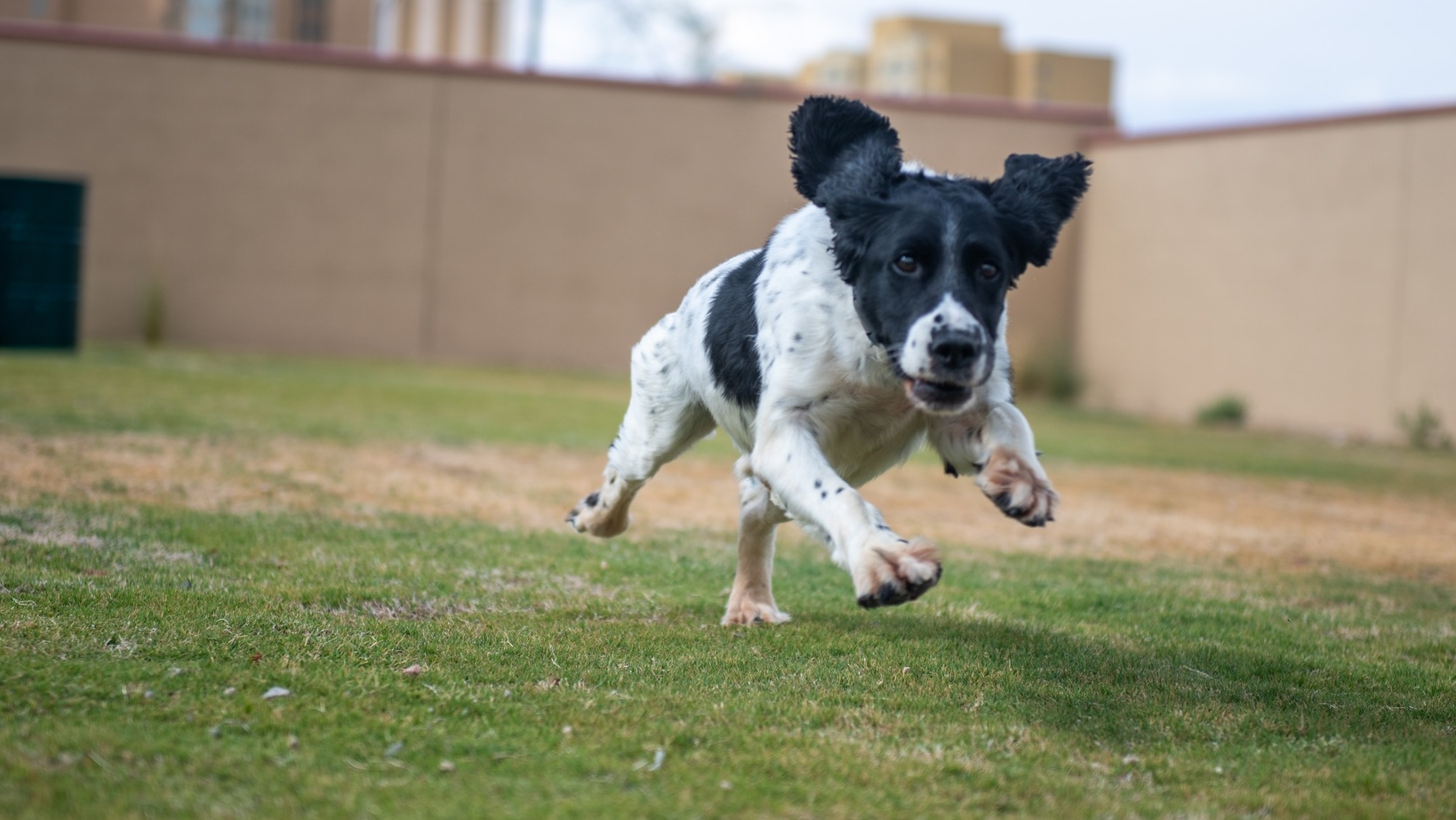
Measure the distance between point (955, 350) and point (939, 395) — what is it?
0.61 ft

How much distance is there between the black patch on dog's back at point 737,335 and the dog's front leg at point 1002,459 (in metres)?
0.69

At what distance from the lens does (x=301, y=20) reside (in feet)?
96.1

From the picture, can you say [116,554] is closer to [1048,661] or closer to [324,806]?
[324,806]

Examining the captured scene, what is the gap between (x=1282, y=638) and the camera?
5926 millimetres

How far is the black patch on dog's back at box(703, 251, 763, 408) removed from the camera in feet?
17.0

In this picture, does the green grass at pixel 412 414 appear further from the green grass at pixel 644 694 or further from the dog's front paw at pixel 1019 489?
the dog's front paw at pixel 1019 489

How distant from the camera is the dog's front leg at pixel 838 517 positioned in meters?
4.01

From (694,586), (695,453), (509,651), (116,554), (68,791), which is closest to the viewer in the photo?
(68,791)

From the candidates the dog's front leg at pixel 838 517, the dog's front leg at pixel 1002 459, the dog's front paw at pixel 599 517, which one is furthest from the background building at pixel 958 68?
the dog's front leg at pixel 838 517

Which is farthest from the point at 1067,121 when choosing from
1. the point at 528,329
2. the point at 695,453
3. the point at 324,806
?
the point at 324,806

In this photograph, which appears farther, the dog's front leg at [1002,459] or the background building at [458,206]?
the background building at [458,206]

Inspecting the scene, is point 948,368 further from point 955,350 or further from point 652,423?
point 652,423

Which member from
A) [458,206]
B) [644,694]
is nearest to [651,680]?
[644,694]

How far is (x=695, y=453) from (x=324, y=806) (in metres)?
10.2
